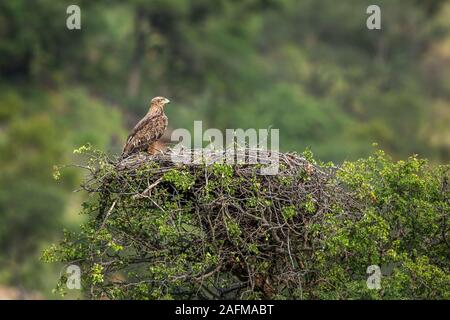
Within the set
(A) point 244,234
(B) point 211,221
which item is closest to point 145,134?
(B) point 211,221

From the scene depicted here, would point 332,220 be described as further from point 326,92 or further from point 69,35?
point 326,92

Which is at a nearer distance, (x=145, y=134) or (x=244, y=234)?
(x=244, y=234)

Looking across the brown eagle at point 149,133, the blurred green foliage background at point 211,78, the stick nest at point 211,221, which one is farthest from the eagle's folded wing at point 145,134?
the blurred green foliage background at point 211,78

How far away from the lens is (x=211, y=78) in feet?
193

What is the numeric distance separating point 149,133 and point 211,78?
44.1m

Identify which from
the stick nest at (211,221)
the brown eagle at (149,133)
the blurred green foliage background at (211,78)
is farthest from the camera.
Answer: the blurred green foliage background at (211,78)

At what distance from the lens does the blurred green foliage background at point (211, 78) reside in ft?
145

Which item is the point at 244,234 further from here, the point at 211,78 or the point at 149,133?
the point at 211,78

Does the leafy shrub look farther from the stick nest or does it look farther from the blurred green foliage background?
the blurred green foliage background

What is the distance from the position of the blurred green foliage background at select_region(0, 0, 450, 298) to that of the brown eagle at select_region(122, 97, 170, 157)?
24.5 meters

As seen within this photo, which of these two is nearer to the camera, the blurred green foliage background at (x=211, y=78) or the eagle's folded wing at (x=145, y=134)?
the eagle's folded wing at (x=145, y=134)

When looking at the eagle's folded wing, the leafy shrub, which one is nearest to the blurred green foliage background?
the eagle's folded wing

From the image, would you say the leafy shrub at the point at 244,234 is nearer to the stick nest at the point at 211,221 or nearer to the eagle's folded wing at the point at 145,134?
the stick nest at the point at 211,221

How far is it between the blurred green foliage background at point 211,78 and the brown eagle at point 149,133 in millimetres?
24479
